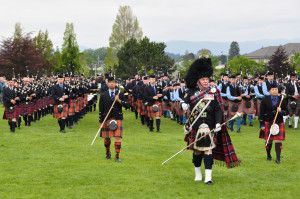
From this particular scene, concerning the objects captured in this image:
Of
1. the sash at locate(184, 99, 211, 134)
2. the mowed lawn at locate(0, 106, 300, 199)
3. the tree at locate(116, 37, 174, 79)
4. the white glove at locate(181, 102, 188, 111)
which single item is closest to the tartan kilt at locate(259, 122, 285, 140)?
the mowed lawn at locate(0, 106, 300, 199)

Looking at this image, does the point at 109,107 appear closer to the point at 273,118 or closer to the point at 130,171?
the point at 130,171

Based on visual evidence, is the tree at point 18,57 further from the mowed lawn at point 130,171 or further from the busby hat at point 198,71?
the busby hat at point 198,71

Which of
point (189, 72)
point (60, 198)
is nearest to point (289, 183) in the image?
point (189, 72)

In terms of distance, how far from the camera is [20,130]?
1524 cm

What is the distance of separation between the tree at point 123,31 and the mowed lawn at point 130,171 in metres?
55.3

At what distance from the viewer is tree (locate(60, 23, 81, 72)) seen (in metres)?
45.8

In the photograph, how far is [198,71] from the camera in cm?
730

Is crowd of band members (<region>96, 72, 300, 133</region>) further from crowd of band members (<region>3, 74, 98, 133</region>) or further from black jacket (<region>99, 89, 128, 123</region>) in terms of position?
black jacket (<region>99, 89, 128, 123</region>)

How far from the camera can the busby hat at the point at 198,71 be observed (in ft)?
23.8

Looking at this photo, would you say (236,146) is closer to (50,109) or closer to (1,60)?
(50,109)

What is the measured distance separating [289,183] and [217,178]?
1.24 meters

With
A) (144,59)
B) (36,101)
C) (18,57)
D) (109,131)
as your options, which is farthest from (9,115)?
(144,59)

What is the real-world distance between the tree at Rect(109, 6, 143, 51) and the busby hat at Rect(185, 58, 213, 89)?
60672 mm

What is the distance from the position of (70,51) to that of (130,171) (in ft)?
133
